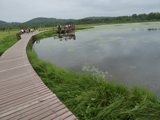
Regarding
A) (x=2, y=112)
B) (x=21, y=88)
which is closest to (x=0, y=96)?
(x=21, y=88)

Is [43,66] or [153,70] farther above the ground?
[43,66]

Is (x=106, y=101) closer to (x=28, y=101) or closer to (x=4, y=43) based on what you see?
(x=28, y=101)

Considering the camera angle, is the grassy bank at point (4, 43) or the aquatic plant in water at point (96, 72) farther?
the grassy bank at point (4, 43)

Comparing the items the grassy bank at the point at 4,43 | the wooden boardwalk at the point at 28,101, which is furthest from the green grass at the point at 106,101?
the grassy bank at the point at 4,43

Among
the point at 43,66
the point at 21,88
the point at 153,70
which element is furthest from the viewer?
the point at 43,66

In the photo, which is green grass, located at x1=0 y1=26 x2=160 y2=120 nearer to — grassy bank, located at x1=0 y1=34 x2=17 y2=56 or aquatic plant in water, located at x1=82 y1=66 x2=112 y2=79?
aquatic plant in water, located at x1=82 y1=66 x2=112 y2=79

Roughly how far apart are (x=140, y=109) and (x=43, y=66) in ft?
15.5

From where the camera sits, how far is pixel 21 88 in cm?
302

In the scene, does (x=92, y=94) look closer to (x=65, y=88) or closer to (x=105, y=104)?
(x=105, y=104)

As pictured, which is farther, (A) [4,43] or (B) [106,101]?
(A) [4,43]

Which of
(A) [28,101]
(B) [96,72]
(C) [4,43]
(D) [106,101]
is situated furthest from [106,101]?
(C) [4,43]

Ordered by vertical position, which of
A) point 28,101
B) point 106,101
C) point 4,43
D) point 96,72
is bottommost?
point 106,101

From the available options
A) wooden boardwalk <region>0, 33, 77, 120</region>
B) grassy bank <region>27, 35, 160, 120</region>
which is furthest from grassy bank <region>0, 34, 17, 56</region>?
grassy bank <region>27, 35, 160, 120</region>

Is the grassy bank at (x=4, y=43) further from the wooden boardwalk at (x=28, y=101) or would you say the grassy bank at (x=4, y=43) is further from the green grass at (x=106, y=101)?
the green grass at (x=106, y=101)
